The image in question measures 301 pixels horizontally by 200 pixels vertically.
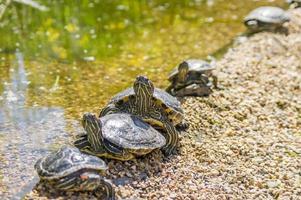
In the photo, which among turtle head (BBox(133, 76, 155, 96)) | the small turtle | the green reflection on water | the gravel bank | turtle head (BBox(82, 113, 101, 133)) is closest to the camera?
turtle head (BBox(82, 113, 101, 133))

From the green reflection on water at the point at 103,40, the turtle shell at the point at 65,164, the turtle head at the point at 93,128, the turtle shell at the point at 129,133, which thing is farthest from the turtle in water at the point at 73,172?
the green reflection on water at the point at 103,40

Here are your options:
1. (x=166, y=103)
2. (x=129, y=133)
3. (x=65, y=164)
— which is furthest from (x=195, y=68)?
(x=65, y=164)

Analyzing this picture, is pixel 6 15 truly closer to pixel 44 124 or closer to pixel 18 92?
pixel 18 92

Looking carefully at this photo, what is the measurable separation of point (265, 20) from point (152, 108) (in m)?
4.97

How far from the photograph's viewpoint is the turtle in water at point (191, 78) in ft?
24.7

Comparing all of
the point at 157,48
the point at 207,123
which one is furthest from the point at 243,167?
the point at 157,48

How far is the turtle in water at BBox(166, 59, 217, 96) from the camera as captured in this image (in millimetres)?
7523

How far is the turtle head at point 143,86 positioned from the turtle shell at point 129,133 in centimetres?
32

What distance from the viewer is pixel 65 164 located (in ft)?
16.2

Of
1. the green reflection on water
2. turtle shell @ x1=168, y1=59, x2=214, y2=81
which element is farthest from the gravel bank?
the green reflection on water

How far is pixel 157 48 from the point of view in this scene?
9617mm

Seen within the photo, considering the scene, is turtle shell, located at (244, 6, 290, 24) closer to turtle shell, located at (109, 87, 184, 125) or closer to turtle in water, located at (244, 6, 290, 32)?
turtle in water, located at (244, 6, 290, 32)

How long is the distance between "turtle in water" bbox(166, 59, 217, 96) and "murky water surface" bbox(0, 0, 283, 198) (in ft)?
1.93

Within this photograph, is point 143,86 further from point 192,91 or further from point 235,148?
point 192,91
